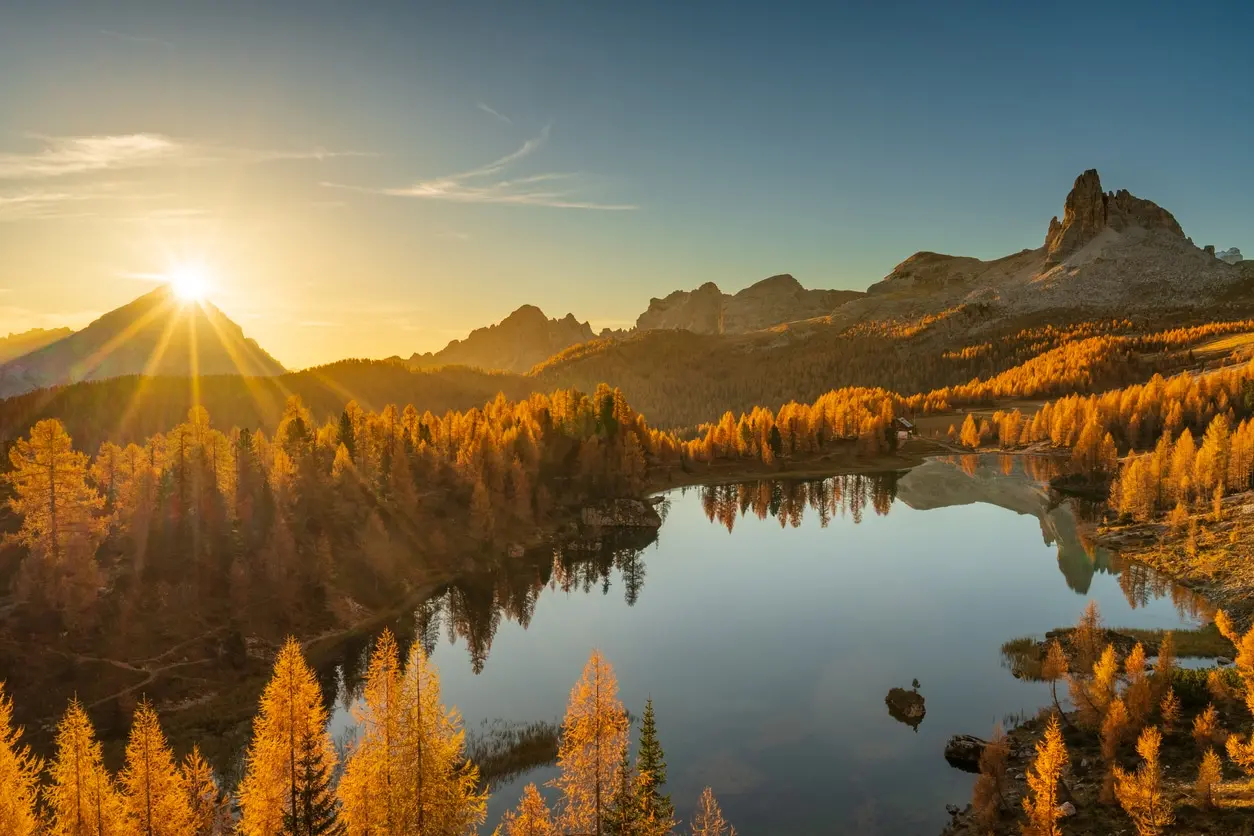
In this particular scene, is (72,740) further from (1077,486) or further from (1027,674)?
(1077,486)

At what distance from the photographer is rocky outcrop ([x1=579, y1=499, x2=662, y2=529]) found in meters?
134

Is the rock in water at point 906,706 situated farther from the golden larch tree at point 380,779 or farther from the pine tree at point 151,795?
the pine tree at point 151,795

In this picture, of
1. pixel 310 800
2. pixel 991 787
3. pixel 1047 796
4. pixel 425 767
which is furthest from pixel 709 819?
pixel 310 800

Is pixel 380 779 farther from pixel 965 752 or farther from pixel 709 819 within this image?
pixel 965 752

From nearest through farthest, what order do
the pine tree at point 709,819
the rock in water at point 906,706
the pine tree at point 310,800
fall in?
1. the pine tree at point 310,800
2. the pine tree at point 709,819
3. the rock in water at point 906,706

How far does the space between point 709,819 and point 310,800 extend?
25.3 meters

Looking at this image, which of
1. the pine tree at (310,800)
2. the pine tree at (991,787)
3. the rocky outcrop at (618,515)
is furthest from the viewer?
the rocky outcrop at (618,515)

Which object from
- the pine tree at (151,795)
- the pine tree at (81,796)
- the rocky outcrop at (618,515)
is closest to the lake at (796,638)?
the rocky outcrop at (618,515)

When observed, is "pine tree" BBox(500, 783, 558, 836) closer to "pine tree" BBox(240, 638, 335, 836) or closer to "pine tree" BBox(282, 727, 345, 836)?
"pine tree" BBox(282, 727, 345, 836)

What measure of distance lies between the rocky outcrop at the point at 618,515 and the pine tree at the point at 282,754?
99945 millimetres

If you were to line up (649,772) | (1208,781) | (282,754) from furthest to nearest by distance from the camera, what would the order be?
(1208,781) → (649,772) → (282,754)

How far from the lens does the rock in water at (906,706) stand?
59.8 metres

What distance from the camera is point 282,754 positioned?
104 feet

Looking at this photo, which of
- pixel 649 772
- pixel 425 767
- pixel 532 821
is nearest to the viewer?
pixel 425 767
